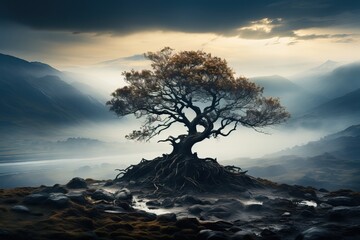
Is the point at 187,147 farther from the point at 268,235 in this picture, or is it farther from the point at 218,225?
the point at 268,235

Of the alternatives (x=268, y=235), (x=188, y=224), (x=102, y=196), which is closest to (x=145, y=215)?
(x=188, y=224)

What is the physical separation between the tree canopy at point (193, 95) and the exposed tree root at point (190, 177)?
10.1ft

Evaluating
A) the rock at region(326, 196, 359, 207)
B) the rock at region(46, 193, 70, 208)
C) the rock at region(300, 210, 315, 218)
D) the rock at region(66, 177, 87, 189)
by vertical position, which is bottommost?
the rock at region(300, 210, 315, 218)

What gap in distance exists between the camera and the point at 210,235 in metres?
28.6

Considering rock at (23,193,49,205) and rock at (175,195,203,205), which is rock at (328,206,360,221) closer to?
rock at (175,195,203,205)

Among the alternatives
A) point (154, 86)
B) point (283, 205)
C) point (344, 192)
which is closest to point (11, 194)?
point (154, 86)

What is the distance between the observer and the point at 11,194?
41344 millimetres

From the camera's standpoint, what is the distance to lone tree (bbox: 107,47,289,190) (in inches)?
2131

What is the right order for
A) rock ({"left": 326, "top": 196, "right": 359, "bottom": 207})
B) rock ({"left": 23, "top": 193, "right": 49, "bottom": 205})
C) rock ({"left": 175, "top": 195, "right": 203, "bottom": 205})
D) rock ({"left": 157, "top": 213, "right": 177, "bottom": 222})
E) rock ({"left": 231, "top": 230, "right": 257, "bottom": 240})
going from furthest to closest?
rock ({"left": 175, "top": 195, "right": 203, "bottom": 205}) → rock ({"left": 326, "top": 196, "right": 359, "bottom": 207}) → rock ({"left": 23, "top": 193, "right": 49, "bottom": 205}) → rock ({"left": 157, "top": 213, "right": 177, "bottom": 222}) → rock ({"left": 231, "top": 230, "right": 257, "bottom": 240})

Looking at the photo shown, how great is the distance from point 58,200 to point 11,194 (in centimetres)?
824

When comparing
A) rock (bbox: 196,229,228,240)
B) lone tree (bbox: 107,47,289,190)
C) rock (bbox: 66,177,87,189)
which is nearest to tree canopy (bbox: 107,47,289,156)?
lone tree (bbox: 107,47,289,190)

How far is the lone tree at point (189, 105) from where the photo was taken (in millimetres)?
54125

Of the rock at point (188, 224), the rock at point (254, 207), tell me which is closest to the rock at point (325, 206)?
the rock at point (254, 207)

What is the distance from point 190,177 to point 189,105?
34.8 feet
